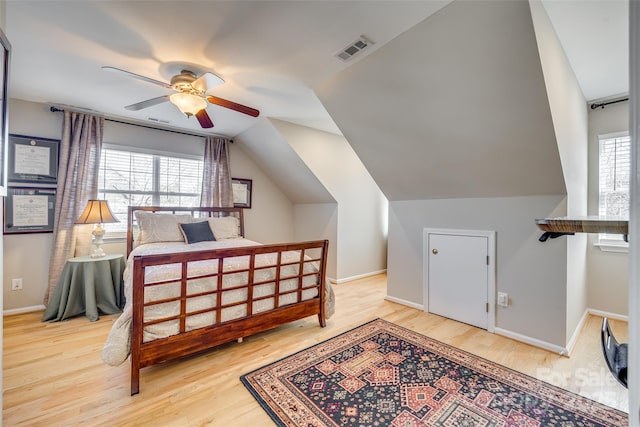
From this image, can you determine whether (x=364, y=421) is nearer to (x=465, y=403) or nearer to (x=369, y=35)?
(x=465, y=403)

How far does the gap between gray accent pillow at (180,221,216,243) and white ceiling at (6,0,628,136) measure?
1.57m

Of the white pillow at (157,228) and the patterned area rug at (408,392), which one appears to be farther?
the white pillow at (157,228)

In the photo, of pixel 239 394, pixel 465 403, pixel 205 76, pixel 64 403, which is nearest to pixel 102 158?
pixel 205 76

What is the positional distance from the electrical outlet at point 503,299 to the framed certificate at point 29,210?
15.9 ft

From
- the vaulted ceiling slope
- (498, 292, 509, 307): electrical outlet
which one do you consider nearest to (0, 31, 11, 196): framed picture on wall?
the vaulted ceiling slope

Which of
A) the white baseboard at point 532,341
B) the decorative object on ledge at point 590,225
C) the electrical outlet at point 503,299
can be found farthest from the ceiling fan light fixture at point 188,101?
the white baseboard at point 532,341

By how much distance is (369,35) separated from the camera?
1.98 meters

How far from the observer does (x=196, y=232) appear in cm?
359

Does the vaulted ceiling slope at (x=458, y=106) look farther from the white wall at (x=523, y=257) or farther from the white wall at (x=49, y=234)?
the white wall at (x=49, y=234)

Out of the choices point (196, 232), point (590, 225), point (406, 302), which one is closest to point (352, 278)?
point (406, 302)

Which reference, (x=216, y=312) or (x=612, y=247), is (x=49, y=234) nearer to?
(x=216, y=312)

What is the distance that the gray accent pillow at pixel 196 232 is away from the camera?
3.54 metres

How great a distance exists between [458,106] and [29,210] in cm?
449

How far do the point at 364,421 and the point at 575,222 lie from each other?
4.75 feet
